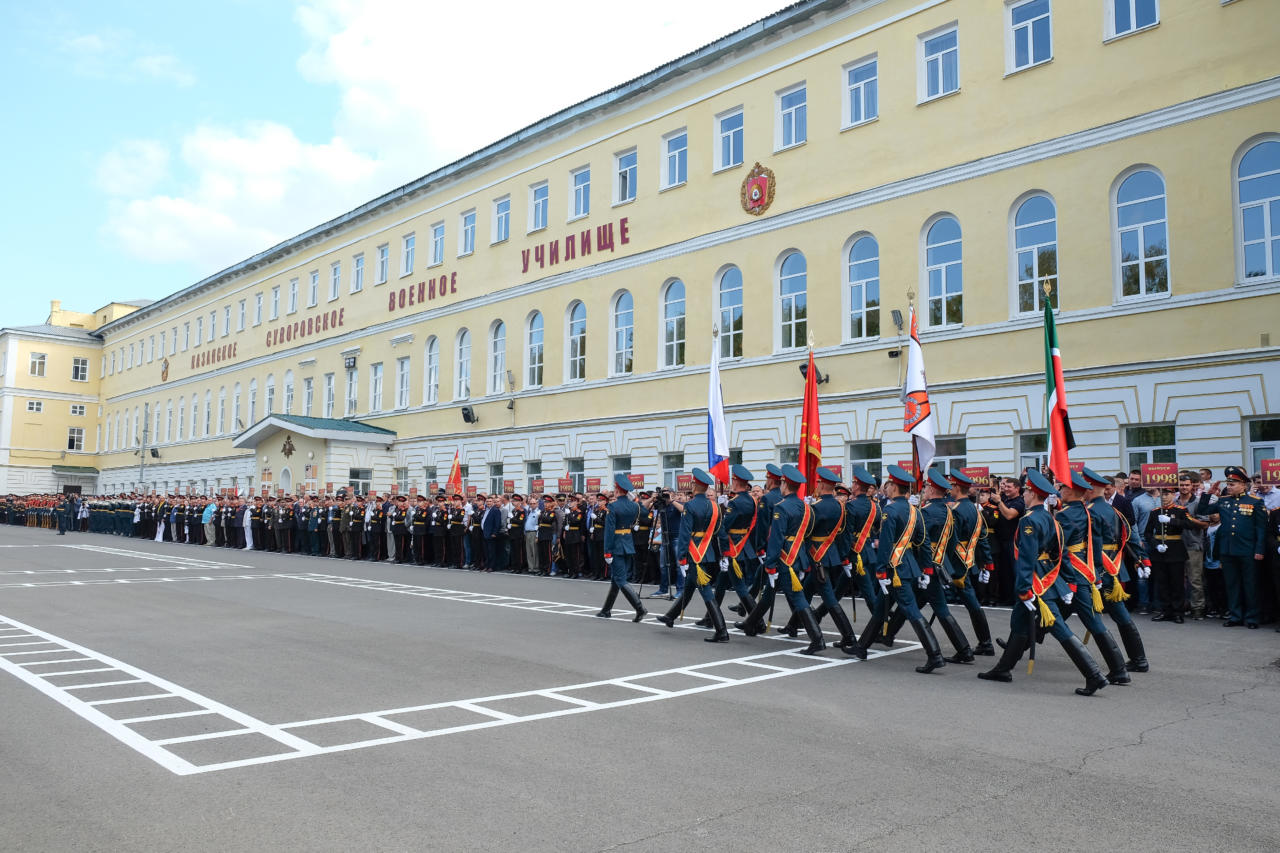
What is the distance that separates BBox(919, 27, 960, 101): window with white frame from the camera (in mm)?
22766

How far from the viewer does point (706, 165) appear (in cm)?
2844

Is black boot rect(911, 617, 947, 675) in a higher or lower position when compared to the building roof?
lower

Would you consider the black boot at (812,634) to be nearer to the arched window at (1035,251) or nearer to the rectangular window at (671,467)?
the arched window at (1035,251)

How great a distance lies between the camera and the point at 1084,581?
9000mm

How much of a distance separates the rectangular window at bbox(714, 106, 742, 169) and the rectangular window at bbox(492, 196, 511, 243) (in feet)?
33.7

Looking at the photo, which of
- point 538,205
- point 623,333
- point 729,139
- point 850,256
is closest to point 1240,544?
point 850,256

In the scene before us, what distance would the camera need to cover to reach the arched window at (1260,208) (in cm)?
1755

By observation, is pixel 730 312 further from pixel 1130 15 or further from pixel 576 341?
pixel 1130 15

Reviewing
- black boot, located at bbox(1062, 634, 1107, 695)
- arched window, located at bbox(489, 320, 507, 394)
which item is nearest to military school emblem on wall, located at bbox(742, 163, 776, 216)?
arched window, located at bbox(489, 320, 507, 394)

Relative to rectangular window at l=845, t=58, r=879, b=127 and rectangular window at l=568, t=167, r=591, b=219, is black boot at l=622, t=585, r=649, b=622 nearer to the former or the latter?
rectangular window at l=845, t=58, r=879, b=127

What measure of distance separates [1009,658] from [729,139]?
2167cm

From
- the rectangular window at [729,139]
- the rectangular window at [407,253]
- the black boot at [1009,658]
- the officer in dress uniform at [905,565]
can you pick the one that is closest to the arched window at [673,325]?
the rectangular window at [729,139]

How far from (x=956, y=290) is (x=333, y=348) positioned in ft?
102

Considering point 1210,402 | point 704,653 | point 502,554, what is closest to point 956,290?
point 1210,402
